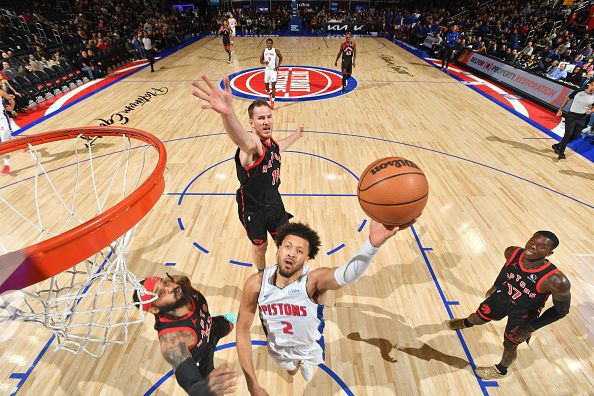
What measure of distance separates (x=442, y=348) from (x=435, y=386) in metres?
0.43

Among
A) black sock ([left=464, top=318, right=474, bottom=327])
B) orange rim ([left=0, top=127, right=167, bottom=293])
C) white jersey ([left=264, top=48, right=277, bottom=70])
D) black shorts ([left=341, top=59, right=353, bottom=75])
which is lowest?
black sock ([left=464, top=318, right=474, bottom=327])

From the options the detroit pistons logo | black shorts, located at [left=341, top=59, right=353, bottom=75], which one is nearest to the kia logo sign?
the detroit pistons logo

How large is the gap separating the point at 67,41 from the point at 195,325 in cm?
1721

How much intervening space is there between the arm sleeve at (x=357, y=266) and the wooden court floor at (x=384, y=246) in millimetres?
1537

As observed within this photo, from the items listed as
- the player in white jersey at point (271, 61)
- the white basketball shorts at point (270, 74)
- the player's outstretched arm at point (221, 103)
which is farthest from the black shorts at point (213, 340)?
the white basketball shorts at point (270, 74)

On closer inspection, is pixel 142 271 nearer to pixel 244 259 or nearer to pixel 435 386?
pixel 244 259

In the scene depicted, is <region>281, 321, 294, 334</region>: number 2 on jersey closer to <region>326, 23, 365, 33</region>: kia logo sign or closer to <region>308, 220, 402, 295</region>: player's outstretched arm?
<region>308, 220, 402, 295</region>: player's outstretched arm

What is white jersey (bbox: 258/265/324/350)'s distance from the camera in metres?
2.19

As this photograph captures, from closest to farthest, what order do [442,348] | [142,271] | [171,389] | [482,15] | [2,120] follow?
[171,389]
[442,348]
[142,271]
[2,120]
[482,15]

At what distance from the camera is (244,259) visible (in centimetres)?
431

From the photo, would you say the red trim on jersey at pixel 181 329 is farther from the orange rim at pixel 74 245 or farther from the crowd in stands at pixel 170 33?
the crowd in stands at pixel 170 33

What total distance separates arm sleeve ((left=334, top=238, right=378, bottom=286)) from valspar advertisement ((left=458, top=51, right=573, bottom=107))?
1011 cm

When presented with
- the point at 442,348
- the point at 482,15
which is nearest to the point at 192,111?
the point at 442,348

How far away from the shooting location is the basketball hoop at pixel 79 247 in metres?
1.71
